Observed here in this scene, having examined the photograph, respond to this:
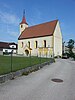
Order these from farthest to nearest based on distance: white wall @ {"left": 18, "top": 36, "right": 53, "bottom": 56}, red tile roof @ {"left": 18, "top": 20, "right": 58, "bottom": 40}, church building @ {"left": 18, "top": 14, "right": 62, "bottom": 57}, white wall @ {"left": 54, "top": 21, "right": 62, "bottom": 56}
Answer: red tile roof @ {"left": 18, "top": 20, "right": 58, "bottom": 40}
white wall @ {"left": 18, "top": 36, "right": 53, "bottom": 56}
white wall @ {"left": 54, "top": 21, "right": 62, "bottom": 56}
church building @ {"left": 18, "top": 14, "right": 62, "bottom": 57}

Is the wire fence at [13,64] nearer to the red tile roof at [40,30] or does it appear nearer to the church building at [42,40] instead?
the church building at [42,40]

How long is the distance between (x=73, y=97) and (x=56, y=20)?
5670cm

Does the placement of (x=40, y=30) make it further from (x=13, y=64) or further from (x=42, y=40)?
(x=13, y=64)

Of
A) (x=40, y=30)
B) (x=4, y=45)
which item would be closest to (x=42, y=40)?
(x=40, y=30)

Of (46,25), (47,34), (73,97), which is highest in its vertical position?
(46,25)

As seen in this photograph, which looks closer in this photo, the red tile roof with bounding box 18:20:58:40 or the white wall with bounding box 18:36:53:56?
the white wall with bounding box 18:36:53:56

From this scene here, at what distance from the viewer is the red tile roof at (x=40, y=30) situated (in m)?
60.1

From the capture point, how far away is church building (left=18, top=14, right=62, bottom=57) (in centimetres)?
5770

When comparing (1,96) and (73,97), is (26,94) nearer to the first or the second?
(1,96)

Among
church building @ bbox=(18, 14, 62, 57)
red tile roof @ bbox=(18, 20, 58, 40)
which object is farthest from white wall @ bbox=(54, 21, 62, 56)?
red tile roof @ bbox=(18, 20, 58, 40)

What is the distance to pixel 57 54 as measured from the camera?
193 feet

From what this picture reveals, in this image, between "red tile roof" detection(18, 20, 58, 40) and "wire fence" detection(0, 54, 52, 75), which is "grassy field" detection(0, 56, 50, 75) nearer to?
"wire fence" detection(0, 54, 52, 75)

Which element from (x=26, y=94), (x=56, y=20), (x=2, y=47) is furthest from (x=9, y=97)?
(x=2, y=47)

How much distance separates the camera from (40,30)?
215ft
